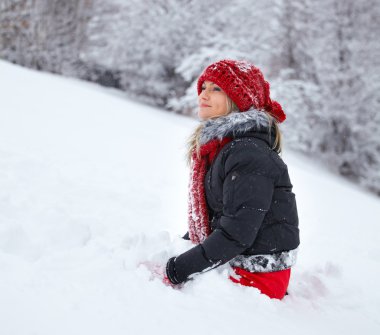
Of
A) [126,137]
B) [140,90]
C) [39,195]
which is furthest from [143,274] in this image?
[140,90]

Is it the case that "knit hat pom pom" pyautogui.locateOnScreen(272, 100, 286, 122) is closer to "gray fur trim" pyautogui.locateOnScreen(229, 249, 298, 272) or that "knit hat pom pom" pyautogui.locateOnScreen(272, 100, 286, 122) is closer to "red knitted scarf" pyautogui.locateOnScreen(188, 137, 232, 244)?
"red knitted scarf" pyautogui.locateOnScreen(188, 137, 232, 244)

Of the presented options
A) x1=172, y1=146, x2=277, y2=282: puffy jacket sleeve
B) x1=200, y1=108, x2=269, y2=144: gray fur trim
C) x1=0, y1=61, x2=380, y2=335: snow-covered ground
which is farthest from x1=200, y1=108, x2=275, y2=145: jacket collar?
x1=0, y1=61, x2=380, y2=335: snow-covered ground

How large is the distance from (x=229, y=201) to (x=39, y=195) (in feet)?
5.54

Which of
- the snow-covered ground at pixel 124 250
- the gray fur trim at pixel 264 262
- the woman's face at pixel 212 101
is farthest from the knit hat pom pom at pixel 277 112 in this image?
the snow-covered ground at pixel 124 250

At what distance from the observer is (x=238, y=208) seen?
1597 mm

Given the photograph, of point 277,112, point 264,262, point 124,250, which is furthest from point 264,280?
point 277,112

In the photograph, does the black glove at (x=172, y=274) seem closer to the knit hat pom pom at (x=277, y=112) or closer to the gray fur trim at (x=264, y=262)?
the gray fur trim at (x=264, y=262)

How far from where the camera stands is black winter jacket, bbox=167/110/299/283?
1596 mm

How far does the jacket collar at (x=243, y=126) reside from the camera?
1728mm

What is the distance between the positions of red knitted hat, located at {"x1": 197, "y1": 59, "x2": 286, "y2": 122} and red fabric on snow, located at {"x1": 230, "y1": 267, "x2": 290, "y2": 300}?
0.81 metres

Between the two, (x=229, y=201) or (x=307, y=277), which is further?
(x=307, y=277)

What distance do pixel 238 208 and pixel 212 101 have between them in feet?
2.03

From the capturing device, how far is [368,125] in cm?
1073

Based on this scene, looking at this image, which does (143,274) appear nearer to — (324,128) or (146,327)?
(146,327)
